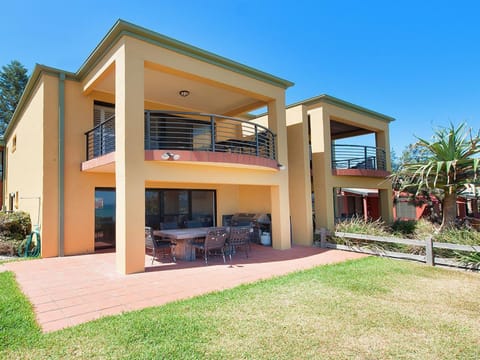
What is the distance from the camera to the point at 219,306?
17.3ft

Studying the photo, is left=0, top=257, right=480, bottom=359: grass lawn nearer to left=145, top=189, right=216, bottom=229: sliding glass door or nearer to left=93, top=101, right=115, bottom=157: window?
left=93, top=101, right=115, bottom=157: window

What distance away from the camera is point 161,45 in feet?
28.4

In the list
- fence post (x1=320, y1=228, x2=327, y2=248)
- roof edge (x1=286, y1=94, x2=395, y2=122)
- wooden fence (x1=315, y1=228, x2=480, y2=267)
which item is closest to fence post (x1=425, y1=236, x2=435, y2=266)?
wooden fence (x1=315, y1=228, x2=480, y2=267)

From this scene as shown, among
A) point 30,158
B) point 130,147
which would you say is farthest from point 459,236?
point 30,158

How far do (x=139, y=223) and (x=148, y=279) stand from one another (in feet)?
4.86

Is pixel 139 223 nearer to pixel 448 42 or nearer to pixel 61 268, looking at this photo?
pixel 61 268

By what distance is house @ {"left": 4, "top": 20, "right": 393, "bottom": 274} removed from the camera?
26.3 ft

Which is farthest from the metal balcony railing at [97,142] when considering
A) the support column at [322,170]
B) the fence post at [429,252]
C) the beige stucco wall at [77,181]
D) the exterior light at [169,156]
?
the fence post at [429,252]

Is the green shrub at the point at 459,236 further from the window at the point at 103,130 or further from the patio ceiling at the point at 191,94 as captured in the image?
the window at the point at 103,130

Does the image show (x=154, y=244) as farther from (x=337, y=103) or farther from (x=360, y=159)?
(x=360, y=159)

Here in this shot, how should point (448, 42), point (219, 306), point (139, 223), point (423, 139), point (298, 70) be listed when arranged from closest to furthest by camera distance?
point (219, 306), point (139, 223), point (423, 139), point (448, 42), point (298, 70)

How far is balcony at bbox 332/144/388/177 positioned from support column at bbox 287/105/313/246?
97.1 inches

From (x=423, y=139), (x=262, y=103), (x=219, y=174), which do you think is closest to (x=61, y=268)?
(x=219, y=174)

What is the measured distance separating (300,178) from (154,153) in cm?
649
